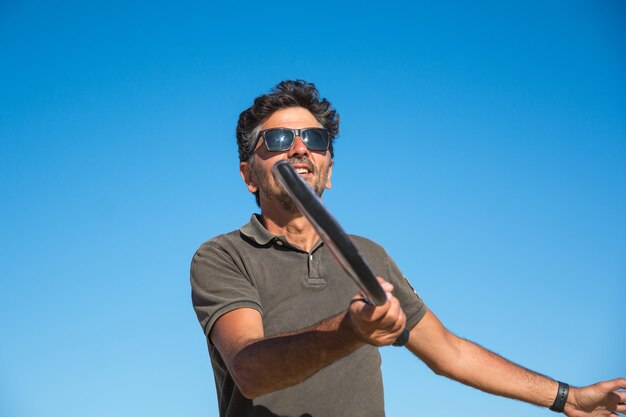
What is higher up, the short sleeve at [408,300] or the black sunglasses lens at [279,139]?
the black sunglasses lens at [279,139]

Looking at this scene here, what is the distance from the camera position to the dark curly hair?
264 inches

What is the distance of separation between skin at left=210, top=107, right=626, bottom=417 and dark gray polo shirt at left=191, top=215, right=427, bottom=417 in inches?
10.3

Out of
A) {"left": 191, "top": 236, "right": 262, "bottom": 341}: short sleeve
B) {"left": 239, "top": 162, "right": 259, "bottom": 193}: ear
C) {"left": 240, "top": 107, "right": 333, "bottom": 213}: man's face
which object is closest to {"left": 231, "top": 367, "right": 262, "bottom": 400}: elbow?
{"left": 191, "top": 236, "right": 262, "bottom": 341}: short sleeve

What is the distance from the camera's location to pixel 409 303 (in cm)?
592

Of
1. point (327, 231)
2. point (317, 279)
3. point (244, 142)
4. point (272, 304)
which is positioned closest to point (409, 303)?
point (317, 279)

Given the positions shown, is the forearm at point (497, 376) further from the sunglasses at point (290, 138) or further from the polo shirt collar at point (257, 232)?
the sunglasses at point (290, 138)

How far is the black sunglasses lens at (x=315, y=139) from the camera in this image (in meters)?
6.38

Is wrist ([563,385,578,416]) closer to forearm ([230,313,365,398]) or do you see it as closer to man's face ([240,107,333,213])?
man's face ([240,107,333,213])

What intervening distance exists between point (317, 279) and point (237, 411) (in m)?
1.15

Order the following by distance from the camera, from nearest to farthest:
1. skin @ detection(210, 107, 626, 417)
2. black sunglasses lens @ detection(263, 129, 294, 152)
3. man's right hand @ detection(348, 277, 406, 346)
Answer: man's right hand @ detection(348, 277, 406, 346) → skin @ detection(210, 107, 626, 417) → black sunglasses lens @ detection(263, 129, 294, 152)

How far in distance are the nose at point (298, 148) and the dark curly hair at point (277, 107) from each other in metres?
0.48

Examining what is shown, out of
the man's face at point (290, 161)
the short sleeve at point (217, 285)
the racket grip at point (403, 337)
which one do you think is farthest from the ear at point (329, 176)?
the racket grip at point (403, 337)

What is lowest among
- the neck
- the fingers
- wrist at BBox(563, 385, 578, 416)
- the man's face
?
wrist at BBox(563, 385, 578, 416)

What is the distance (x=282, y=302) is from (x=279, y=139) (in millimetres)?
1794
